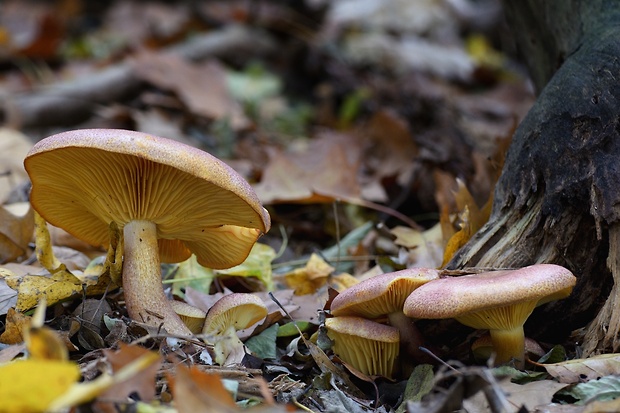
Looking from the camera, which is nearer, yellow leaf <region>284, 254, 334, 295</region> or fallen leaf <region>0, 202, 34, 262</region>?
fallen leaf <region>0, 202, 34, 262</region>

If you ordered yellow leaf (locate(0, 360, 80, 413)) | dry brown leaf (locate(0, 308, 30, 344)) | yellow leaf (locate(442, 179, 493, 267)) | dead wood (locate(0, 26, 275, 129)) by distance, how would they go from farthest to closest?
dead wood (locate(0, 26, 275, 129)) → yellow leaf (locate(442, 179, 493, 267)) → dry brown leaf (locate(0, 308, 30, 344)) → yellow leaf (locate(0, 360, 80, 413))

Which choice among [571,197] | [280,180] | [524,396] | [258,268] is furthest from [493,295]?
[280,180]

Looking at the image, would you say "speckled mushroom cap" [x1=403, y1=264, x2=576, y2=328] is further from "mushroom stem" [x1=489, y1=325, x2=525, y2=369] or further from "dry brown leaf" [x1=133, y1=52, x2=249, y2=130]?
"dry brown leaf" [x1=133, y1=52, x2=249, y2=130]

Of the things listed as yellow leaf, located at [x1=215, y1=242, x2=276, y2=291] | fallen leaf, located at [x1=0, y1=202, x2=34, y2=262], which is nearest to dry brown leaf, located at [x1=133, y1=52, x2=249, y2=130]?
yellow leaf, located at [x1=215, y1=242, x2=276, y2=291]

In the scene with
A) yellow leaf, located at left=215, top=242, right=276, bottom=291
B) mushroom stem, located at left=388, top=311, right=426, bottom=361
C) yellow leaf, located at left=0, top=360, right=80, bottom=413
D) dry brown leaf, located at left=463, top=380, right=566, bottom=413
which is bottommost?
yellow leaf, located at left=215, top=242, right=276, bottom=291

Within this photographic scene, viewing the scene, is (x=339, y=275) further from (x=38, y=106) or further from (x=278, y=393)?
(x=38, y=106)

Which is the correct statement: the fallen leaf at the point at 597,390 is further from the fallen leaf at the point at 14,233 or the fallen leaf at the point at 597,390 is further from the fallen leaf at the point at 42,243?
the fallen leaf at the point at 14,233

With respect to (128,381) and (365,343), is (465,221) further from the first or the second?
(128,381)
